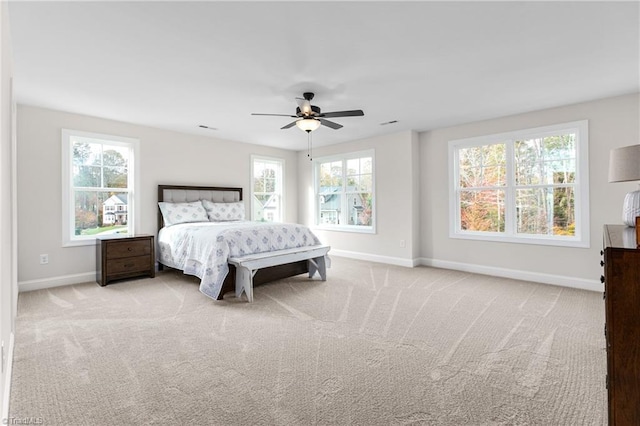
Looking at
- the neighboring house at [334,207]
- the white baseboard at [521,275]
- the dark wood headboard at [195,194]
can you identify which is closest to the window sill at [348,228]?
the neighboring house at [334,207]

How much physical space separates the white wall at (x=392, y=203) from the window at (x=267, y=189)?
155 cm

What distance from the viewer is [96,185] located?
4.72m

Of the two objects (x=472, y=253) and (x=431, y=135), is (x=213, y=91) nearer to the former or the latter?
(x=431, y=135)

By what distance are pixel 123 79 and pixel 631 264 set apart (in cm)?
403

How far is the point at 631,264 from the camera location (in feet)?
3.83

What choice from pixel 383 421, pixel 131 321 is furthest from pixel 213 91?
pixel 383 421

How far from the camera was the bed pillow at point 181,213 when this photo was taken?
5.09m

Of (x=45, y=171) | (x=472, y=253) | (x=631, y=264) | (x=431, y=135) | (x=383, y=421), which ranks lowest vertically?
(x=383, y=421)

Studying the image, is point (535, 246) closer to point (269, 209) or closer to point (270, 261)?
point (270, 261)

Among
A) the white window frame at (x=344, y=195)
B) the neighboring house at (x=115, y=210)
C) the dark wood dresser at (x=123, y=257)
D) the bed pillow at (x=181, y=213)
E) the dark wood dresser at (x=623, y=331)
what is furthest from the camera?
the white window frame at (x=344, y=195)

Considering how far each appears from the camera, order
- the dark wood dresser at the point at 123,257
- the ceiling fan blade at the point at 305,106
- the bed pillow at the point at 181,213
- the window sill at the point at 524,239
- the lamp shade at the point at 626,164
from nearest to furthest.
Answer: the lamp shade at the point at 626,164 → the ceiling fan blade at the point at 305,106 → the window sill at the point at 524,239 → the dark wood dresser at the point at 123,257 → the bed pillow at the point at 181,213

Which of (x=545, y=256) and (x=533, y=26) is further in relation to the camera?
(x=545, y=256)

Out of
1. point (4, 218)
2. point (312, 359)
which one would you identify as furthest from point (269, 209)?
point (4, 218)

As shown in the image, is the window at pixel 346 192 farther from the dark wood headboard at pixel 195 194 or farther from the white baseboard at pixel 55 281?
the white baseboard at pixel 55 281
